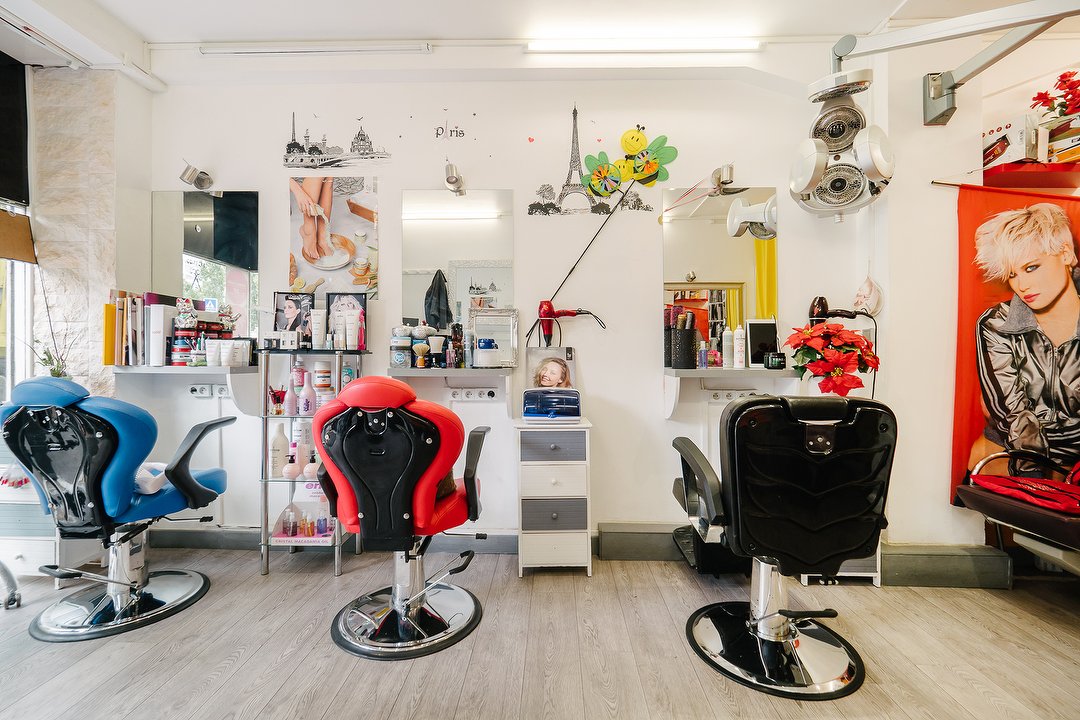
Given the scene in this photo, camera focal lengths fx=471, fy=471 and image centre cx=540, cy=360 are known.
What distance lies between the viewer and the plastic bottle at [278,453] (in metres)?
2.79

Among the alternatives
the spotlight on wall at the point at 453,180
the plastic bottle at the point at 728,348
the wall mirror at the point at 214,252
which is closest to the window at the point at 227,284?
the wall mirror at the point at 214,252

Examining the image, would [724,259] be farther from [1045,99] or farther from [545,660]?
[545,660]

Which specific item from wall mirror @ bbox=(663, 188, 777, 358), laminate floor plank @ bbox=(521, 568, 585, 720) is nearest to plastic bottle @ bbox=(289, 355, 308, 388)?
laminate floor plank @ bbox=(521, 568, 585, 720)

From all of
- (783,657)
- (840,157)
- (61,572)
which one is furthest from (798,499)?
(61,572)

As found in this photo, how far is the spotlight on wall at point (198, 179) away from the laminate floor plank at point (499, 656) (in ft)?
9.91

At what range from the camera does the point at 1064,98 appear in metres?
2.50

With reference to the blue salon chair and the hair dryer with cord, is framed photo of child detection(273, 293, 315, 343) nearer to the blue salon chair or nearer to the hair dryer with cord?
the blue salon chair

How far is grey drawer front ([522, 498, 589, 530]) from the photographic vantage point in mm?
2660

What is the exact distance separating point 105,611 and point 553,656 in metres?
2.13

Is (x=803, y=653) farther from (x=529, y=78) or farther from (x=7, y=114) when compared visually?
(x=7, y=114)

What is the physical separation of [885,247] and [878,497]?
5.36 feet

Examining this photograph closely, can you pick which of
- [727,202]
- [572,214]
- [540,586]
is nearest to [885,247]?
[727,202]

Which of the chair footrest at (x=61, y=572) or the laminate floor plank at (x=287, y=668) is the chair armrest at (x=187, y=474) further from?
the laminate floor plank at (x=287, y=668)

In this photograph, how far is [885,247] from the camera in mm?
2684
